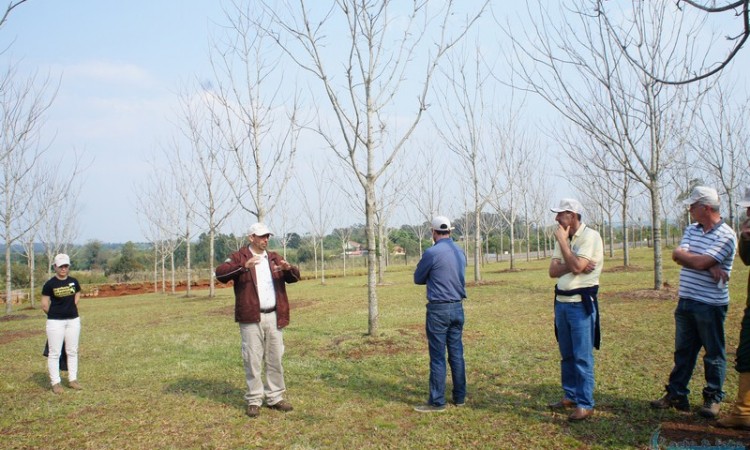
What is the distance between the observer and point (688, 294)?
4.70 m

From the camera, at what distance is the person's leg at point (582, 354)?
181 inches

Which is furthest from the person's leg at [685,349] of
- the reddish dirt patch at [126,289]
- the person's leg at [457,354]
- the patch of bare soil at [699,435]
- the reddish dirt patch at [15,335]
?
the reddish dirt patch at [126,289]

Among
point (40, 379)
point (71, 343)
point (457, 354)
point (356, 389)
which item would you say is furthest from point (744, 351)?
point (40, 379)

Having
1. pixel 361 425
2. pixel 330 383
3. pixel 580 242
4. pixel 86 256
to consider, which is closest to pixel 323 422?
pixel 361 425

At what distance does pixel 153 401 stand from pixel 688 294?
18.6 feet

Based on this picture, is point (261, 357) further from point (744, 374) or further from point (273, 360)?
point (744, 374)

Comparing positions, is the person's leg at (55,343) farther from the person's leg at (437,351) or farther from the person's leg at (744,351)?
the person's leg at (744,351)

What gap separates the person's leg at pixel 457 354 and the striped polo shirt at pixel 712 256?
202 cm

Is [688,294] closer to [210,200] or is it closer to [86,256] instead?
[210,200]

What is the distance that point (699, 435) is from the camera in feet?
13.5

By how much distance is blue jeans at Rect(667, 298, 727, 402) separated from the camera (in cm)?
452

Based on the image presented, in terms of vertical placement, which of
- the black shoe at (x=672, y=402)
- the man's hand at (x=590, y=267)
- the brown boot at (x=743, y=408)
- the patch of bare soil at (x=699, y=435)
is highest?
the man's hand at (x=590, y=267)

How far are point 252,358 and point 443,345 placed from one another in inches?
77.2

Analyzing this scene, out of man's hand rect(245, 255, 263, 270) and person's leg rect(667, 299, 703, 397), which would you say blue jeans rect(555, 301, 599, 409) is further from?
man's hand rect(245, 255, 263, 270)
